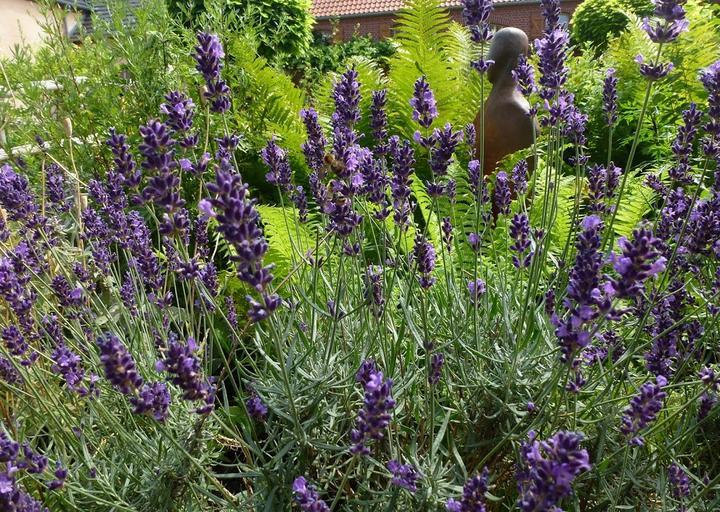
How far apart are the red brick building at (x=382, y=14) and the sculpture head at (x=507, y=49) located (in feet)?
69.2

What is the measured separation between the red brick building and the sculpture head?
2108 cm

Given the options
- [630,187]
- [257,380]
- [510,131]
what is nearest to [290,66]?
[510,131]

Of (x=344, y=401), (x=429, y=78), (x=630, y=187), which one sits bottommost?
(x=344, y=401)

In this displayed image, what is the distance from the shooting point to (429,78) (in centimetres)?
541

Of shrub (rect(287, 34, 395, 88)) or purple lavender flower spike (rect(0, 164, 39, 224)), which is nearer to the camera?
purple lavender flower spike (rect(0, 164, 39, 224))

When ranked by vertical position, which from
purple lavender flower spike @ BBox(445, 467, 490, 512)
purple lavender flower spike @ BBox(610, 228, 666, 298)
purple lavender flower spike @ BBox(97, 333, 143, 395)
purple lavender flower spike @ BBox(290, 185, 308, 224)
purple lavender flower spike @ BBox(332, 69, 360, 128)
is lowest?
purple lavender flower spike @ BBox(445, 467, 490, 512)

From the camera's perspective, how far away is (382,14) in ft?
89.0

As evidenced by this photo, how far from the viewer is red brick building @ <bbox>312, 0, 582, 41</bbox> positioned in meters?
25.2

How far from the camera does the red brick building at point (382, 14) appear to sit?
994 inches

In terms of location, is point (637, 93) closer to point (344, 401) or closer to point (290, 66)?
point (344, 401)

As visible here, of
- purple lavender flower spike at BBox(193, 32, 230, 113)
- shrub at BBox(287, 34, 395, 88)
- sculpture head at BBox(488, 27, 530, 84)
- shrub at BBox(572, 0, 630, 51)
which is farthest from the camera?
shrub at BBox(287, 34, 395, 88)

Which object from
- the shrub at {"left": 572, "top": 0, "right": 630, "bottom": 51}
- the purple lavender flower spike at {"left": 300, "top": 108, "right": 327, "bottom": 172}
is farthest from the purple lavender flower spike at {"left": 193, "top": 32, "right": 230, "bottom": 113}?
the shrub at {"left": 572, "top": 0, "right": 630, "bottom": 51}

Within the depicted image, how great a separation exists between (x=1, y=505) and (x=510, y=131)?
438 cm

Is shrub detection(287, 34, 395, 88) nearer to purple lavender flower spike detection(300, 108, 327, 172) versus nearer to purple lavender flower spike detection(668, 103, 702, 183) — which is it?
purple lavender flower spike detection(300, 108, 327, 172)
